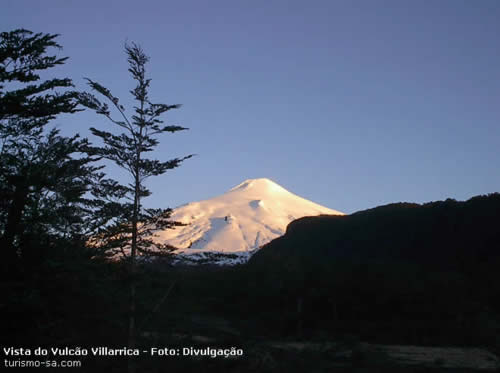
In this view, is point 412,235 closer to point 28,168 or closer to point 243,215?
point 28,168

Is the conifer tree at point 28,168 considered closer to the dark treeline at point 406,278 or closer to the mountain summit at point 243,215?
the dark treeline at point 406,278

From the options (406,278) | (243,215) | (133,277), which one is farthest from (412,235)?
(243,215)

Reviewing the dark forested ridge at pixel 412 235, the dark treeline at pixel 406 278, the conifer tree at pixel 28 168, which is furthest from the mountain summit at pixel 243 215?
the conifer tree at pixel 28 168

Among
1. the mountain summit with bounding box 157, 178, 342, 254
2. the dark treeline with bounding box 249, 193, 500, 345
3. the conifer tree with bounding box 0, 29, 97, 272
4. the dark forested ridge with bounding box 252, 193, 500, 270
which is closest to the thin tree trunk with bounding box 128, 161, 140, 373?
the conifer tree with bounding box 0, 29, 97, 272

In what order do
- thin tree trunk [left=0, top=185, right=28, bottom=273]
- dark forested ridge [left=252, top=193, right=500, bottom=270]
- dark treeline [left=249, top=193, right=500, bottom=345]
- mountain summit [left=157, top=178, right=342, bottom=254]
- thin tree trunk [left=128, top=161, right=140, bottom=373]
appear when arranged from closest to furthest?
thin tree trunk [left=0, top=185, right=28, bottom=273]
thin tree trunk [left=128, top=161, right=140, bottom=373]
dark treeline [left=249, top=193, right=500, bottom=345]
dark forested ridge [left=252, top=193, right=500, bottom=270]
mountain summit [left=157, top=178, right=342, bottom=254]

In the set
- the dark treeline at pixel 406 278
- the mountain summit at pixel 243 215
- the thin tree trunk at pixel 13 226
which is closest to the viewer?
the thin tree trunk at pixel 13 226

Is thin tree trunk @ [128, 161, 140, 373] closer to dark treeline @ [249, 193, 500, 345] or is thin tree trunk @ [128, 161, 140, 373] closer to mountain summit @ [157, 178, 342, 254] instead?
dark treeline @ [249, 193, 500, 345]

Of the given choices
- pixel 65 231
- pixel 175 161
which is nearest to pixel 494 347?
pixel 175 161

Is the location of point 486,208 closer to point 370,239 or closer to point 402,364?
point 370,239

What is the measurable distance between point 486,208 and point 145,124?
2824 centimetres

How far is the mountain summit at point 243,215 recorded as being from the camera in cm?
12825

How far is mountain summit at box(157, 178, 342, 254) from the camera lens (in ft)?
421

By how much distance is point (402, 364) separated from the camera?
15016 millimetres

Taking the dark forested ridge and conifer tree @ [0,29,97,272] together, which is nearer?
conifer tree @ [0,29,97,272]
